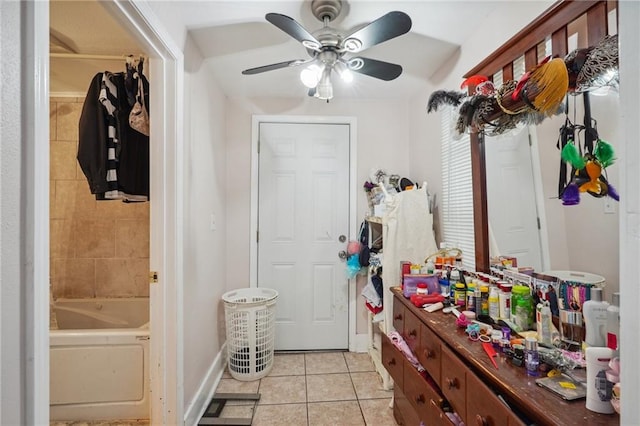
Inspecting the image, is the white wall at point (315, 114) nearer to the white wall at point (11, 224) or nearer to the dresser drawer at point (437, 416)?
the dresser drawer at point (437, 416)

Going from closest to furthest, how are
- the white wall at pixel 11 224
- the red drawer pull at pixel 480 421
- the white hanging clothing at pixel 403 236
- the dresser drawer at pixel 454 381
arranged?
the white wall at pixel 11 224
the red drawer pull at pixel 480 421
the dresser drawer at pixel 454 381
the white hanging clothing at pixel 403 236

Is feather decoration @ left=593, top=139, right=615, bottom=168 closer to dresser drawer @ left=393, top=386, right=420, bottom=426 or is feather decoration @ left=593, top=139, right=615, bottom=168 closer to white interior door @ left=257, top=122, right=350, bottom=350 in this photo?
dresser drawer @ left=393, top=386, right=420, bottom=426

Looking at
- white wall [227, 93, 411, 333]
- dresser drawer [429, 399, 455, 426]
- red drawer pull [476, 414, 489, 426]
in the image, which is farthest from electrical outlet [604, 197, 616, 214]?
white wall [227, 93, 411, 333]

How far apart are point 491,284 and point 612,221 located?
1.71ft

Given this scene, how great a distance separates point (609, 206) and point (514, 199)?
43 centimetres

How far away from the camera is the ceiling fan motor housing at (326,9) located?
A: 1455mm

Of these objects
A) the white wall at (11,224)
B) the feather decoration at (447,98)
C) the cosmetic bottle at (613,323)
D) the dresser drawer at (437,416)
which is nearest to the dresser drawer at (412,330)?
the dresser drawer at (437,416)

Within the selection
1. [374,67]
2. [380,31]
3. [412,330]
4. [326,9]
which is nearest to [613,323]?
[412,330]

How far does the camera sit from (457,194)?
1894 millimetres

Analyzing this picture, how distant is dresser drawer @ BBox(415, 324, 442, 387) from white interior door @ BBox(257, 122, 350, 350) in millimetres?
1438

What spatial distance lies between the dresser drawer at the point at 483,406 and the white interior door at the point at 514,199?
1.96 ft

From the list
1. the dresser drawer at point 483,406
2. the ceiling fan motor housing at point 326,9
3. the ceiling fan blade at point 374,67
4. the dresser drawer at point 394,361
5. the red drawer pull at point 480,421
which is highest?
the ceiling fan motor housing at point 326,9

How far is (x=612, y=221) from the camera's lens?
944 mm

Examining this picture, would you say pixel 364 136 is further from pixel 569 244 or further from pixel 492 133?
pixel 569 244
